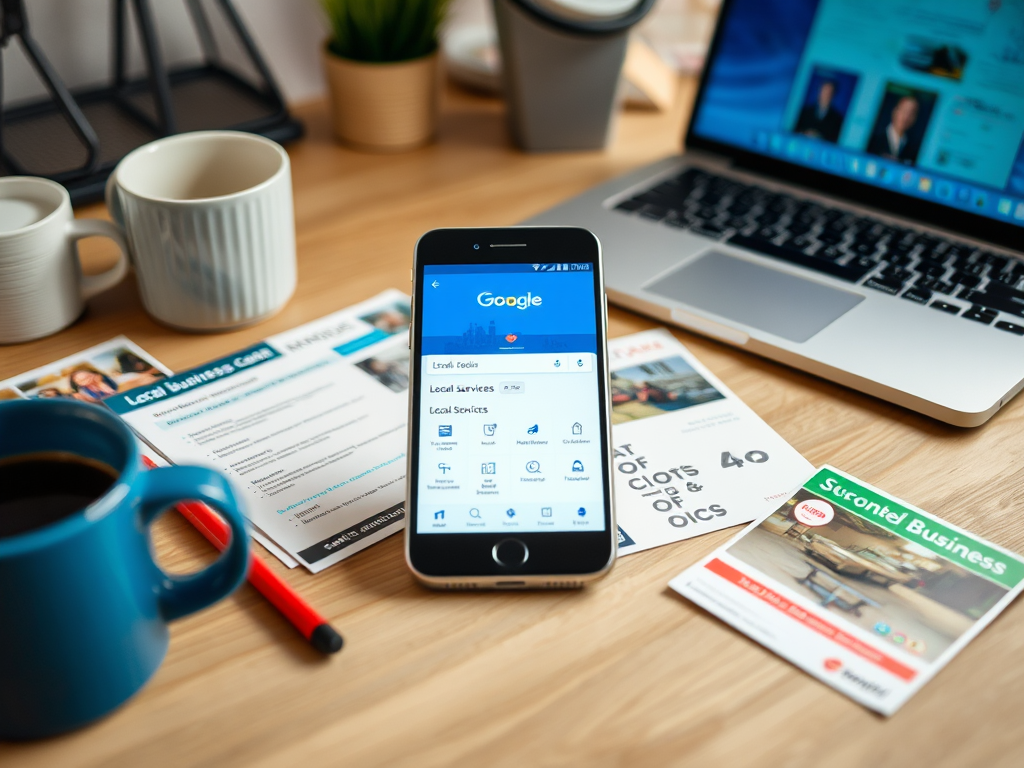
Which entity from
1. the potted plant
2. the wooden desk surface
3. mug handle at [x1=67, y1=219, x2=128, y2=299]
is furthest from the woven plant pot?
the wooden desk surface

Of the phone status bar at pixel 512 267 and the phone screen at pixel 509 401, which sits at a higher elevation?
the phone status bar at pixel 512 267

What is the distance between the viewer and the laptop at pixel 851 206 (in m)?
0.70

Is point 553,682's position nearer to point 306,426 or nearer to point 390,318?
point 306,426

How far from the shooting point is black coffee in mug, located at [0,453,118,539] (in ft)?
1.45

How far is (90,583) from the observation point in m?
0.41

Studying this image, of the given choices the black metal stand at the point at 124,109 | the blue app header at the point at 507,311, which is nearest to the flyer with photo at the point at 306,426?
the blue app header at the point at 507,311

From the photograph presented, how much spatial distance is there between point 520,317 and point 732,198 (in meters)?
0.39

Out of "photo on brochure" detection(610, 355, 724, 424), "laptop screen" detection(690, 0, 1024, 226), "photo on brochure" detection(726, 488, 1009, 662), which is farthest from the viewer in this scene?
"laptop screen" detection(690, 0, 1024, 226)

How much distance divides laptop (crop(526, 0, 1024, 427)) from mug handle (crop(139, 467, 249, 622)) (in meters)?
0.42

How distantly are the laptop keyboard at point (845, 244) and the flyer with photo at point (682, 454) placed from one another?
17 cm

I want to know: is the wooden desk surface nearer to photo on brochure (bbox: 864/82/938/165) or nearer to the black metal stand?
photo on brochure (bbox: 864/82/938/165)

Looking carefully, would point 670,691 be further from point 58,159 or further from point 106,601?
point 58,159

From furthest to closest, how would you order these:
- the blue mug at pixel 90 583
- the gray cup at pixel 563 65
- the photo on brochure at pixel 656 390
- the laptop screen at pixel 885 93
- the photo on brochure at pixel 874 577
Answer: the gray cup at pixel 563 65 < the laptop screen at pixel 885 93 < the photo on brochure at pixel 656 390 < the photo on brochure at pixel 874 577 < the blue mug at pixel 90 583

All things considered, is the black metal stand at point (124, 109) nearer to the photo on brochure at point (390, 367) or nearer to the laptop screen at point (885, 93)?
the photo on brochure at point (390, 367)
